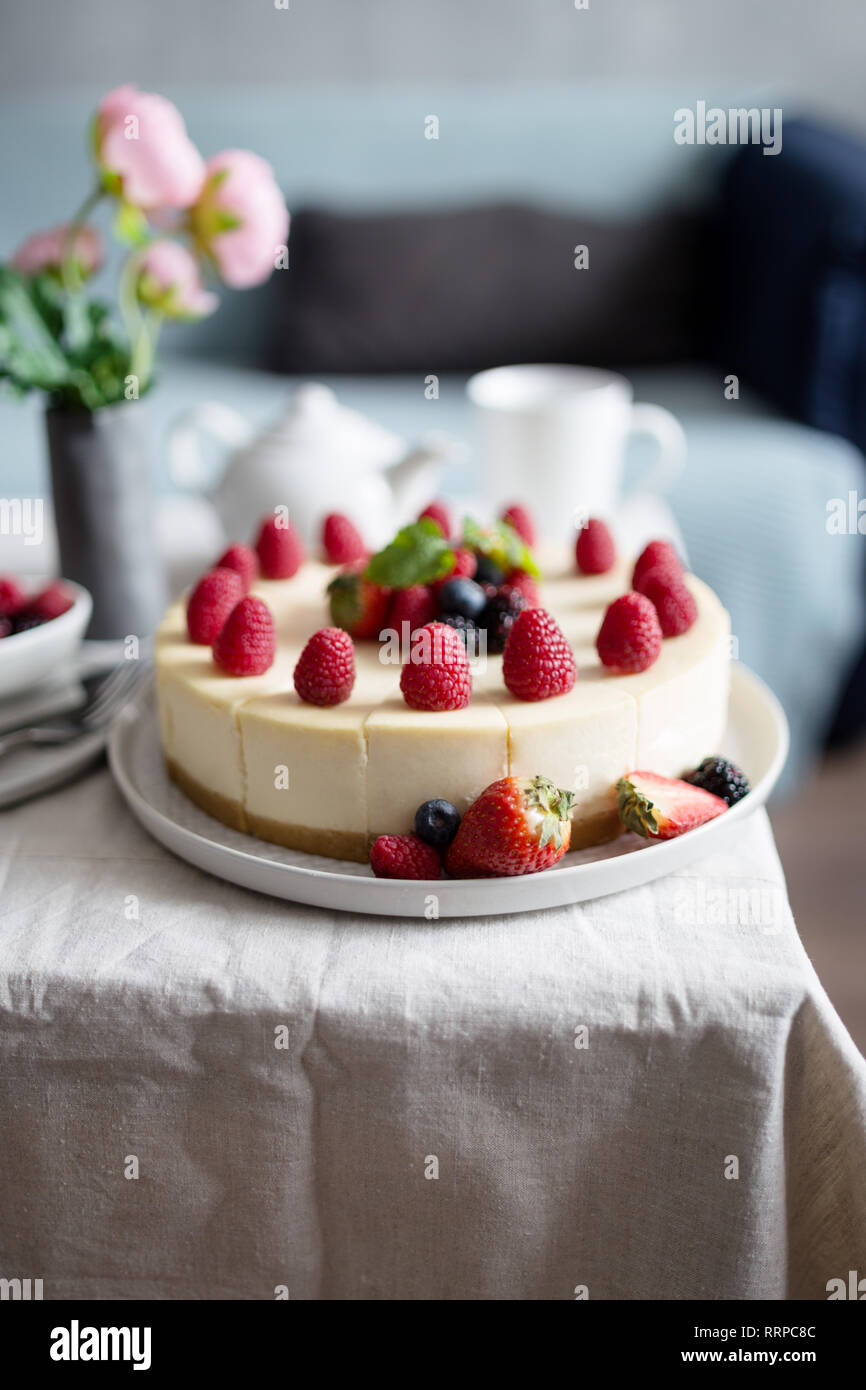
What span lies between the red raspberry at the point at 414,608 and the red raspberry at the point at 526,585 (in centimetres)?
9

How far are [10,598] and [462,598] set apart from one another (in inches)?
19.1

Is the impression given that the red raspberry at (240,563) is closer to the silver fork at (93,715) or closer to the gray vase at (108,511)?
the silver fork at (93,715)

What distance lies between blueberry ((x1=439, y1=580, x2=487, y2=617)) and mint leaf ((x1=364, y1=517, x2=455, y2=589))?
0.08 ft

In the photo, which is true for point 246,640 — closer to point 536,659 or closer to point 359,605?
point 359,605

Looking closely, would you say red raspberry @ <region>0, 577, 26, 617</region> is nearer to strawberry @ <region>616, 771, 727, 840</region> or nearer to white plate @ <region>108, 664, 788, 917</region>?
white plate @ <region>108, 664, 788, 917</region>

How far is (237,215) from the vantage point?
125cm

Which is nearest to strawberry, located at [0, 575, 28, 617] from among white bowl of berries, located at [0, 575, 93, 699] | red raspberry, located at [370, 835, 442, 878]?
white bowl of berries, located at [0, 575, 93, 699]

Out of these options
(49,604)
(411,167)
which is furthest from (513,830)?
(411,167)

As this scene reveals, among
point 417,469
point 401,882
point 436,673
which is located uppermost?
point 417,469

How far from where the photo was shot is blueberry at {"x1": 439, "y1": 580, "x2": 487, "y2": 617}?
3.38ft

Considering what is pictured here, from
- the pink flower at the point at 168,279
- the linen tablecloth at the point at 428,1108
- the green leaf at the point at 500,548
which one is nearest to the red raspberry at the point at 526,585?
the green leaf at the point at 500,548
